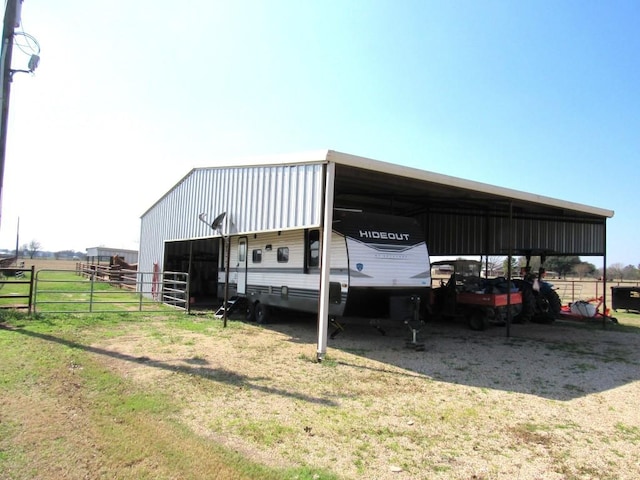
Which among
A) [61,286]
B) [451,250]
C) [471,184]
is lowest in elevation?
[61,286]

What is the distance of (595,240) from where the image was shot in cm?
1577

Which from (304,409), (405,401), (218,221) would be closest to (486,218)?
(218,221)

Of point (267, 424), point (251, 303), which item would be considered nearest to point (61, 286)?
point (251, 303)

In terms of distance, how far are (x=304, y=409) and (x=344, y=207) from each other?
10.2 metres

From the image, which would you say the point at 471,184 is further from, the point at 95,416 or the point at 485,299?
the point at 95,416

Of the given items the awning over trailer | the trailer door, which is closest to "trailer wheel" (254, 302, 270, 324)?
the trailer door

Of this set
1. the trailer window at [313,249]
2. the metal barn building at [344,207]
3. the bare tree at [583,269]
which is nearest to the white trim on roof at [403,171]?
the metal barn building at [344,207]

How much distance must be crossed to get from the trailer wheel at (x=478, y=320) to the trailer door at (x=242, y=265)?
6355 millimetres

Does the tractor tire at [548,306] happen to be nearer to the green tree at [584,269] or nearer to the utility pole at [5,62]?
the utility pole at [5,62]

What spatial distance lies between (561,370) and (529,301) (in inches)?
238

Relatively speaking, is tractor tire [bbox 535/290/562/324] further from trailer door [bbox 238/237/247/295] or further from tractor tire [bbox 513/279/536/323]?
trailer door [bbox 238/237/247/295]

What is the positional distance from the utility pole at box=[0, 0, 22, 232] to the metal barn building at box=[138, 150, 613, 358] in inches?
194

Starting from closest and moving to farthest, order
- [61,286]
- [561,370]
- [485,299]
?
1. [561,370]
2. [485,299]
3. [61,286]

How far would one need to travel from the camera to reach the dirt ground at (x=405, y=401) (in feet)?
12.9
